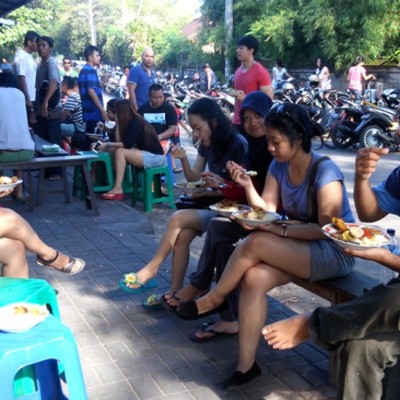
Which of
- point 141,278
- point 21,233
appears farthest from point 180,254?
point 21,233

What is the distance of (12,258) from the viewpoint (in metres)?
3.11

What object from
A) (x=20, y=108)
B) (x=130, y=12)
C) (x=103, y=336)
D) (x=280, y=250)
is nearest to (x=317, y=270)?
(x=280, y=250)

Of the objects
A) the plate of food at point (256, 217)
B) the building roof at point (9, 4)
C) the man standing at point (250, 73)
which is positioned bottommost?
the plate of food at point (256, 217)

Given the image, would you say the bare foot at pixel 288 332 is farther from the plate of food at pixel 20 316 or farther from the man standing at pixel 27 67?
the man standing at pixel 27 67

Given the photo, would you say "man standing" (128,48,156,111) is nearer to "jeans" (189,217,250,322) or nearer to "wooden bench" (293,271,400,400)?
"jeans" (189,217,250,322)

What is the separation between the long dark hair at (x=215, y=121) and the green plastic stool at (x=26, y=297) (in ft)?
4.91

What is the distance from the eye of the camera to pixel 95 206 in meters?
5.86

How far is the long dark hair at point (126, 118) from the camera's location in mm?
6030

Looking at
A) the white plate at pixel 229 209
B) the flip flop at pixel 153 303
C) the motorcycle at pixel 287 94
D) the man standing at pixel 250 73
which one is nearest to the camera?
the white plate at pixel 229 209

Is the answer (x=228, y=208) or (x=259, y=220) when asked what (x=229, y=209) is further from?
(x=259, y=220)

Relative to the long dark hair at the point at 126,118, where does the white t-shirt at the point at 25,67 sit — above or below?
above

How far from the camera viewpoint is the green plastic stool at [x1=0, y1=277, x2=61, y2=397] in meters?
2.36

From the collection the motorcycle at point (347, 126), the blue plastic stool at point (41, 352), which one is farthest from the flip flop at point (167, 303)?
the motorcycle at point (347, 126)

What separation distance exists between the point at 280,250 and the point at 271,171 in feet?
2.03
